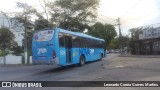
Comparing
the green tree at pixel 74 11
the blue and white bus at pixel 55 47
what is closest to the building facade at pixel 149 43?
the green tree at pixel 74 11

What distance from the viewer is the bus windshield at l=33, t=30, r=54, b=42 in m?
19.7

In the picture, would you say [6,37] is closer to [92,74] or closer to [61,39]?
[61,39]

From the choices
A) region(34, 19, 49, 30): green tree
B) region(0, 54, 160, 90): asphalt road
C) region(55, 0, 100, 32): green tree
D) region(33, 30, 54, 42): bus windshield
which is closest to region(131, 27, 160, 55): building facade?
region(55, 0, 100, 32): green tree

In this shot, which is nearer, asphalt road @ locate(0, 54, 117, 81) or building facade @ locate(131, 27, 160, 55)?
asphalt road @ locate(0, 54, 117, 81)

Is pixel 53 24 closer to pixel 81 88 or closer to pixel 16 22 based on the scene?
pixel 16 22

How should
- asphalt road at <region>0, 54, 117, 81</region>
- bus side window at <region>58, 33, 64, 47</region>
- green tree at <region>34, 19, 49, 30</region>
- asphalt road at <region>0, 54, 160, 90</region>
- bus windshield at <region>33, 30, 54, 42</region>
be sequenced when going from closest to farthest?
asphalt road at <region>0, 54, 160, 90</region>
asphalt road at <region>0, 54, 117, 81</region>
bus windshield at <region>33, 30, 54, 42</region>
bus side window at <region>58, 33, 64, 47</region>
green tree at <region>34, 19, 49, 30</region>

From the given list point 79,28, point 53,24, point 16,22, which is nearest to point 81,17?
point 79,28

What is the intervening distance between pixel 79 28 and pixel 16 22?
10.2m

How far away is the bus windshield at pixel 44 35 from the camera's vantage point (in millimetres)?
19688

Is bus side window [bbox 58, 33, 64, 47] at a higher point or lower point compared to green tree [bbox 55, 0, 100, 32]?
lower

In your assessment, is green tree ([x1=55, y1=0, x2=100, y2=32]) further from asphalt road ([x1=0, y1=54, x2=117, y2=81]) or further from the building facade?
asphalt road ([x1=0, y1=54, x2=117, y2=81])

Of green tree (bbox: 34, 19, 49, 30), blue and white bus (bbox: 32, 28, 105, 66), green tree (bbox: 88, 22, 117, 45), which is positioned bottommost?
blue and white bus (bbox: 32, 28, 105, 66)

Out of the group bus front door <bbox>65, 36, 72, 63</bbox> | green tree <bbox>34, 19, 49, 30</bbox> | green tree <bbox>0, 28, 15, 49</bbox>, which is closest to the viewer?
bus front door <bbox>65, 36, 72, 63</bbox>

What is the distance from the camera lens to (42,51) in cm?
1980
